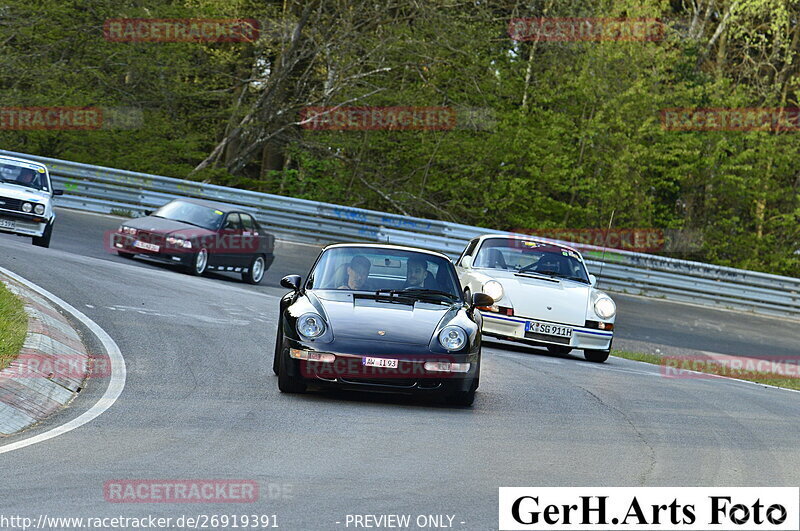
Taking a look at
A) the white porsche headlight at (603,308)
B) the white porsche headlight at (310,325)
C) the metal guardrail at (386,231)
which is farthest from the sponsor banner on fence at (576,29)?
the white porsche headlight at (310,325)

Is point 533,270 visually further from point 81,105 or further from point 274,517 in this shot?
point 81,105

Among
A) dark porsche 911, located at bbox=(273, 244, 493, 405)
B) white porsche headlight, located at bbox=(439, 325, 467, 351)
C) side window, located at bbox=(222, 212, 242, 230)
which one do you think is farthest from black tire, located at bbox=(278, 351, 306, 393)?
side window, located at bbox=(222, 212, 242, 230)

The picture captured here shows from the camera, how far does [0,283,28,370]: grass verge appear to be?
29.9 ft

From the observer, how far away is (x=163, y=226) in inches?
818

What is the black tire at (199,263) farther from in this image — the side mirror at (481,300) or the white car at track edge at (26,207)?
the side mirror at (481,300)

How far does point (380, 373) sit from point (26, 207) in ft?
42.6

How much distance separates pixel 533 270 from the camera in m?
15.2

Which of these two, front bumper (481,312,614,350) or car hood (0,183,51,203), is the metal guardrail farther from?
front bumper (481,312,614,350)

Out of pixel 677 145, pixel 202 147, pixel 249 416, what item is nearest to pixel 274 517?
pixel 249 416

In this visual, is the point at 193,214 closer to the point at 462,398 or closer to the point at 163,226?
the point at 163,226

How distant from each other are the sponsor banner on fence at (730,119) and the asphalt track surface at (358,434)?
70.9ft

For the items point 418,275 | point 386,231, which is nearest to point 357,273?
point 418,275

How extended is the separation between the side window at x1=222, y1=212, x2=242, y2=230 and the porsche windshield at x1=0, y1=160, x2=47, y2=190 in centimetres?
341

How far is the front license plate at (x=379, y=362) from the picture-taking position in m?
8.84
